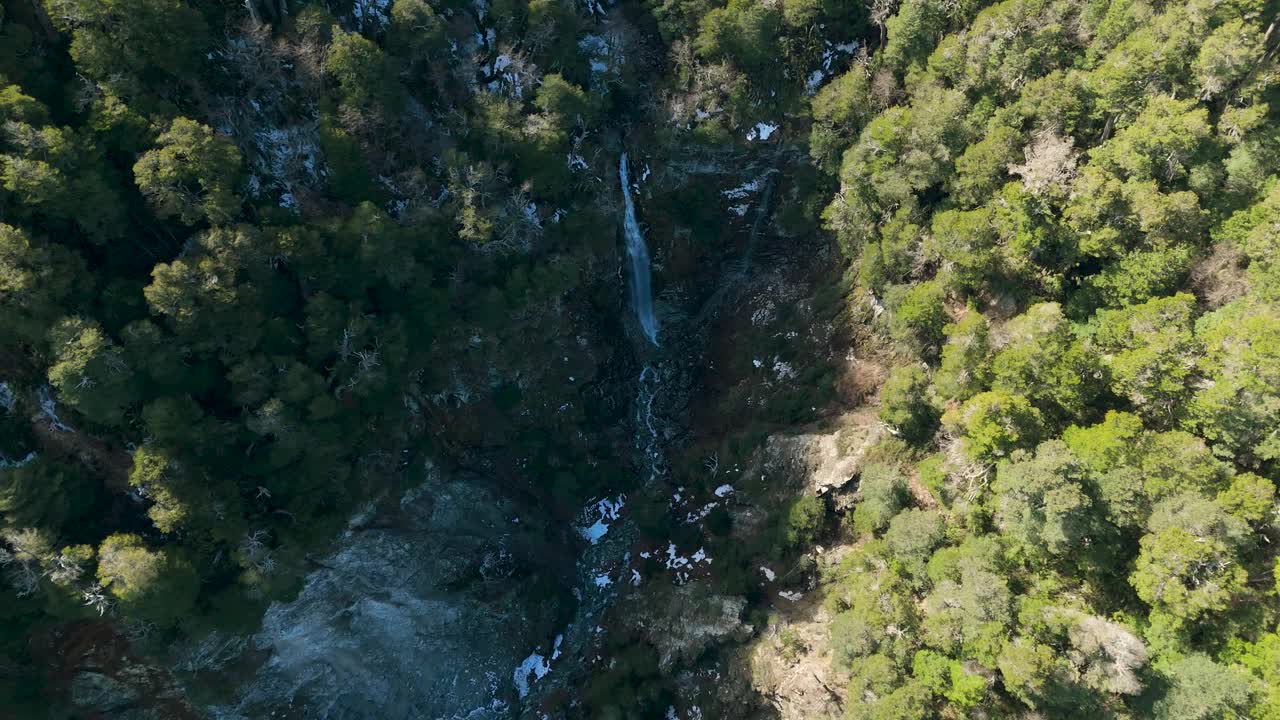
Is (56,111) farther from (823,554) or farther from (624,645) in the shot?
(823,554)

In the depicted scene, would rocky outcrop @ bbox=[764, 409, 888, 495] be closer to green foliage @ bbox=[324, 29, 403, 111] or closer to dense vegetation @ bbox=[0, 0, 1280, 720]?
dense vegetation @ bbox=[0, 0, 1280, 720]

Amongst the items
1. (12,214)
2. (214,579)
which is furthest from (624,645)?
(12,214)

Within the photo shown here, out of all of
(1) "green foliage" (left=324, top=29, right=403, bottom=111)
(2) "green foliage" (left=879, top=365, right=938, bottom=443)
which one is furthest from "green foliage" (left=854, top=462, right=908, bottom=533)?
(1) "green foliage" (left=324, top=29, right=403, bottom=111)

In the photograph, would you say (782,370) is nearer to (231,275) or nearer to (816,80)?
(816,80)

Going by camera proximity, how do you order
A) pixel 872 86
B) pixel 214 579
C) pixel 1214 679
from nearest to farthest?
1. pixel 1214 679
2. pixel 214 579
3. pixel 872 86

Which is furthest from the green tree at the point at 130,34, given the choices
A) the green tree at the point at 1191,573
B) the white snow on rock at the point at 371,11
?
the green tree at the point at 1191,573

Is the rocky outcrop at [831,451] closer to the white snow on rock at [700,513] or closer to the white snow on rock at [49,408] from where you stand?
the white snow on rock at [700,513]
